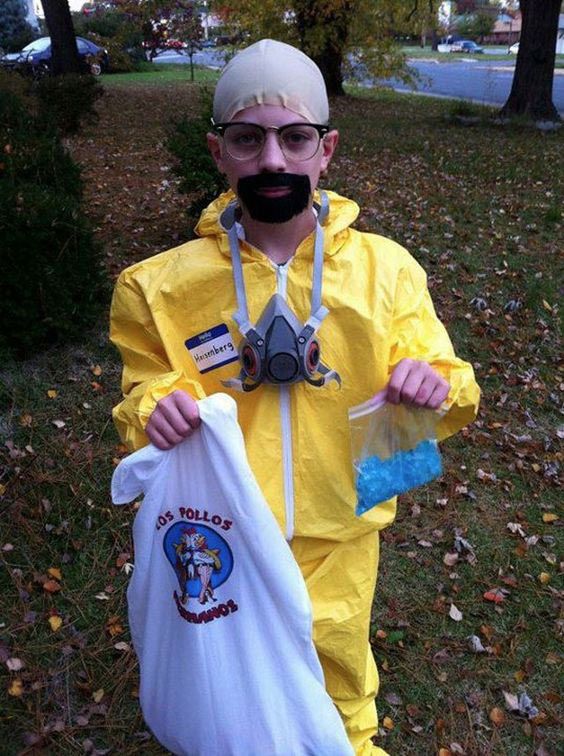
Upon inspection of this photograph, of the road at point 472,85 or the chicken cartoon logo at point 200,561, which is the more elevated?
the chicken cartoon logo at point 200,561

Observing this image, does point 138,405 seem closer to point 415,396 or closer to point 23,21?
point 415,396

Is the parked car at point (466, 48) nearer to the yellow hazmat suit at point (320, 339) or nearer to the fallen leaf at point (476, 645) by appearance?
the fallen leaf at point (476, 645)

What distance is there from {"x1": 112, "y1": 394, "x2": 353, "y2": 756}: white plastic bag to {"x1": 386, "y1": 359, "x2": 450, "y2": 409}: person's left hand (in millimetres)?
400

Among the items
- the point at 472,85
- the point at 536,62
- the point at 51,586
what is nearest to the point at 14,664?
the point at 51,586

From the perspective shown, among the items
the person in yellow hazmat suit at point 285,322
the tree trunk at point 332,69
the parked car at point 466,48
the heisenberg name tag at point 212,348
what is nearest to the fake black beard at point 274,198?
the person in yellow hazmat suit at point 285,322

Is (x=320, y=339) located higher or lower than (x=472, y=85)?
higher

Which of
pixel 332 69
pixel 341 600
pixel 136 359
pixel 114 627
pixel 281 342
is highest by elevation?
pixel 281 342

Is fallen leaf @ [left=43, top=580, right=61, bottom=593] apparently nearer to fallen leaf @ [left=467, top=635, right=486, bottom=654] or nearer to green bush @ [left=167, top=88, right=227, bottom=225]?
fallen leaf @ [left=467, top=635, right=486, bottom=654]

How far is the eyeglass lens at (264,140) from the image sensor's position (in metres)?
1.75

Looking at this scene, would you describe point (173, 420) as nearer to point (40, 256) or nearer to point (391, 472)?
point (391, 472)

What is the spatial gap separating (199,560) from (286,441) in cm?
39

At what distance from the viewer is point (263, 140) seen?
68.9 inches

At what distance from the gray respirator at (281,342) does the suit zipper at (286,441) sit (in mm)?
76

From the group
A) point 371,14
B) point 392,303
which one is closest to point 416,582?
point 392,303
